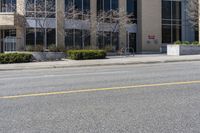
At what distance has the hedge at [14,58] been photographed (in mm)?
29469

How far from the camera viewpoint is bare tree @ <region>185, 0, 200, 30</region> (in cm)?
4662

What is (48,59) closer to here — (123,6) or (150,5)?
(123,6)

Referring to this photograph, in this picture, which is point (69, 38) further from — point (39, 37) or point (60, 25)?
point (39, 37)

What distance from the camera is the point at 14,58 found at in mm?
29734

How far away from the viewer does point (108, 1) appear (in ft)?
157

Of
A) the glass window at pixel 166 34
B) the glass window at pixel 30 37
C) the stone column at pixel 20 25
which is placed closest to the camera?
the stone column at pixel 20 25

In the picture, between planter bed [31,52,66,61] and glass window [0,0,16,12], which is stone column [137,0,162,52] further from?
planter bed [31,52,66,61]

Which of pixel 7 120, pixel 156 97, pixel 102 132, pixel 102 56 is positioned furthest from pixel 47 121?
pixel 102 56

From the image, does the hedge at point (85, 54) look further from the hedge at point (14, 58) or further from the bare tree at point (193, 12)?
the bare tree at point (193, 12)

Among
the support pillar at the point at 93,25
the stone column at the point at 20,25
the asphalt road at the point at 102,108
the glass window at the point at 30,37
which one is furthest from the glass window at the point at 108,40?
the asphalt road at the point at 102,108

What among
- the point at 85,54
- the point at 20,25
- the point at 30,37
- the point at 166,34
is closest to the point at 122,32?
the point at 166,34

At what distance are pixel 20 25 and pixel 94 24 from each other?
8.29 m

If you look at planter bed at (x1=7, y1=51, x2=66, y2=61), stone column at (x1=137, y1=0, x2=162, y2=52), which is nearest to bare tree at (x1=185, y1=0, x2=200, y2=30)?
stone column at (x1=137, y1=0, x2=162, y2=52)

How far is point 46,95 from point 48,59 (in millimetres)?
23211
